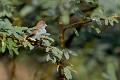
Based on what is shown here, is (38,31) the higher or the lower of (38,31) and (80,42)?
the lower

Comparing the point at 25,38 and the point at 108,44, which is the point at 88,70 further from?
the point at 25,38

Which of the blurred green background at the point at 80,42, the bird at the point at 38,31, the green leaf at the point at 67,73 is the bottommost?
the green leaf at the point at 67,73

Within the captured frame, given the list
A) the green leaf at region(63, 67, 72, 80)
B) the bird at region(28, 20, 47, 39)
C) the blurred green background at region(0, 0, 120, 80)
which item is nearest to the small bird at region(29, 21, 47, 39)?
the bird at region(28, 20, 47, 39)

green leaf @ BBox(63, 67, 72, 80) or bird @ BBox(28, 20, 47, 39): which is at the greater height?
bird @ BBox(28, 20, 47, 39)

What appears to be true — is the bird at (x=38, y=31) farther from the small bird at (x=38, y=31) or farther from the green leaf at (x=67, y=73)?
the green leaf at (x=67, y=73)

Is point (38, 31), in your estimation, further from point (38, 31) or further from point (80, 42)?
point (80, 42)

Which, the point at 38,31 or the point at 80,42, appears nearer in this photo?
the point at 38,31

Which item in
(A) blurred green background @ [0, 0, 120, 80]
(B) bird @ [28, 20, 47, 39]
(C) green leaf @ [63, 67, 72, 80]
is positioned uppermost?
(A) blurred green background @ [0, 0, 120, 80]

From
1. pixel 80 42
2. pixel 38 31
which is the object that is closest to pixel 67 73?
pixel 38 31

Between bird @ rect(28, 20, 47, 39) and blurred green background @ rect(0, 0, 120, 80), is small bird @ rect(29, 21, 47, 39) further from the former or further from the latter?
blurred green background @ rect(0, 0, 120, 80)

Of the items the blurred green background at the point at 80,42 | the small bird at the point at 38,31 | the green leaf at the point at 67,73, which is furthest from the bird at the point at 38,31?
the blurred green background at the point at 80,42

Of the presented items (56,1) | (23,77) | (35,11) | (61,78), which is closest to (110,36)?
(35,11)

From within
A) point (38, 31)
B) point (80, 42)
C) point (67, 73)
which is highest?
point (80, 42)
